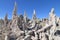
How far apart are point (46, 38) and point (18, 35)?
7067 millimetres

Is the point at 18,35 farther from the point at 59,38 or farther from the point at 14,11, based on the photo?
the point at 14,11

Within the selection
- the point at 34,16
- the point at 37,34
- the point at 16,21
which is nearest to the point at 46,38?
the point at 37,34

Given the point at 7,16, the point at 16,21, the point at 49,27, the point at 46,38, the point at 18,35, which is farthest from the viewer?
the point at 7,16

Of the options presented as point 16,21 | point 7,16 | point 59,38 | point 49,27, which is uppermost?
point 7,16

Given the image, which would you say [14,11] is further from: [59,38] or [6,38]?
[59,38]

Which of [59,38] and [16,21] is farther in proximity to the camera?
[16,21]

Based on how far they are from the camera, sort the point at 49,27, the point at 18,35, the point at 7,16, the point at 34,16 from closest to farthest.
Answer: the point at 18,35 < the point at 49,27 < the point at 7,16 < the point at 34,16

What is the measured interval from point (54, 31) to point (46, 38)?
5776 mm

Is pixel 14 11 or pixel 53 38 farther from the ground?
pixel 14 11

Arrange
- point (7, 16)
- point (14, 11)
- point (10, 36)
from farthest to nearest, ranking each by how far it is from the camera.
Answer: point (7, 16)
point (14, 11)
point (10, 36)

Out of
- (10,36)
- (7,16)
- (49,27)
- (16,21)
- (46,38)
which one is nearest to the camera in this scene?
(46,38)

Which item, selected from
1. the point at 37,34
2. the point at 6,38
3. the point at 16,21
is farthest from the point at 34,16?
the point at 6,38

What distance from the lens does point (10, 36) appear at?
1022 inches

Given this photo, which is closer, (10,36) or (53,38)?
(53,38)
